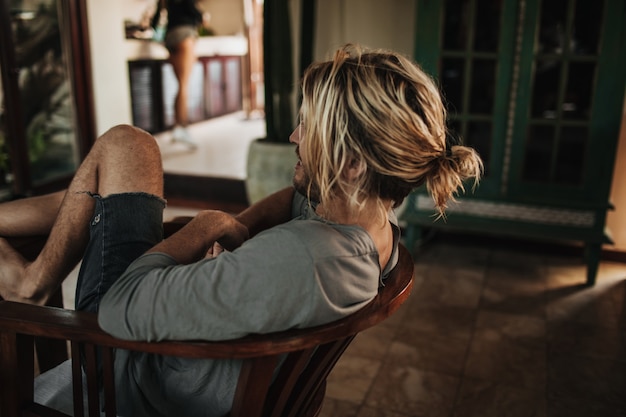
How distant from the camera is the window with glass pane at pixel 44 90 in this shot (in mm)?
3830

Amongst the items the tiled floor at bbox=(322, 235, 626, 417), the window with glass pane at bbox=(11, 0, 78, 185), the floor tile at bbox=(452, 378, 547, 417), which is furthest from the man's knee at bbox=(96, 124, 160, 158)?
the window with glass pane at bbox=(11, 0, 78, 185)

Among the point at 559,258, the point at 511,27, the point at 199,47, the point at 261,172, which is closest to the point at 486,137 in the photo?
the point at 511,27

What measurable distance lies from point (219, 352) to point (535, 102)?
2449 mm

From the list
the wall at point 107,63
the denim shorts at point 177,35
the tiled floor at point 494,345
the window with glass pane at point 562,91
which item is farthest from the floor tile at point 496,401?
the denim shorts at point 177,35

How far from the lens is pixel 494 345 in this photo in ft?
7.72

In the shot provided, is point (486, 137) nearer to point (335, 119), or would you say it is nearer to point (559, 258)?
point (559, 258)

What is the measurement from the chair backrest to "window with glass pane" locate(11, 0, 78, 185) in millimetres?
3150

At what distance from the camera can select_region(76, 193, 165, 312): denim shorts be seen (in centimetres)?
117

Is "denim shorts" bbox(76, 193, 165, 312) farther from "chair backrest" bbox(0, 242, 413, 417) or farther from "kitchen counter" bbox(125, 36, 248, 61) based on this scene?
"kitchen counter" bbox(125, 36, 248, 61)

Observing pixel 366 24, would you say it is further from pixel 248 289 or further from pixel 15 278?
pixel 248 289

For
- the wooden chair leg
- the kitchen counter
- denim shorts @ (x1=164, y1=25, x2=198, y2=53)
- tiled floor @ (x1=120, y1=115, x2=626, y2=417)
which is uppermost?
denim shorts @ (x1=164, y1=25, x2=198, y2=53)

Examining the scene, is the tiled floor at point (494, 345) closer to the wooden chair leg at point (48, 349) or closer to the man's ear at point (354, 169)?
the wooden chair leg at point (48, 349)

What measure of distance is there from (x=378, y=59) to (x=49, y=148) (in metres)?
3.78

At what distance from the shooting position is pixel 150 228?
3.97 feet
